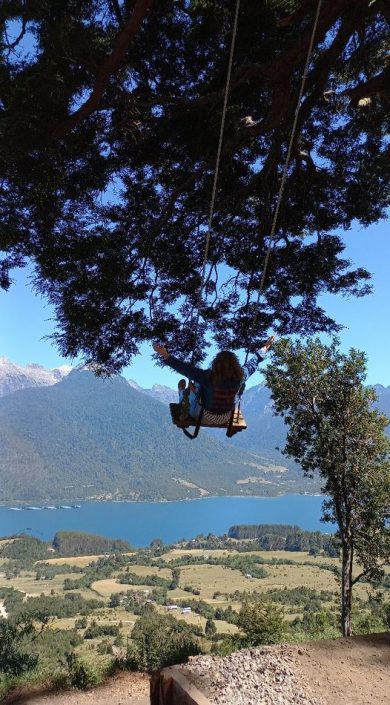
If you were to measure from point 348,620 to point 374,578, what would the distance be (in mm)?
980

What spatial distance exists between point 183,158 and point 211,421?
10.8ft

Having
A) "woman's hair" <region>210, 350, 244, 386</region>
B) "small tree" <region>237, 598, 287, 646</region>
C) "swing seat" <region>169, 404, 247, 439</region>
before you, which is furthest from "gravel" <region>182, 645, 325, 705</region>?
"small tree" <region>237, 598, 287, 646</region>

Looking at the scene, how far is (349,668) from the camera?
14.5 feet

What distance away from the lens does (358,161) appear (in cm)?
620

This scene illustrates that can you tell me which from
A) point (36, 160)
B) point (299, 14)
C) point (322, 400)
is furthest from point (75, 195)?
point (322, 400)

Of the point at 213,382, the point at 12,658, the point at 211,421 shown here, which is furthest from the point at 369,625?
the point at 213,382

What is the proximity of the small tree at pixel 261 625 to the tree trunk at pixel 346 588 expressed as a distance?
1.29m

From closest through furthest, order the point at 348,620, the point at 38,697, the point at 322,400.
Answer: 1. the point at 38,697
2. the point at 348,620
3. the point at 322,400

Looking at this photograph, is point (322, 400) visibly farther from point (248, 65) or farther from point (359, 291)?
point (248, 65)

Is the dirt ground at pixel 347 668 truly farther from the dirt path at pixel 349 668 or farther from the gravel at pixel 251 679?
the gravel at pixel 251 679

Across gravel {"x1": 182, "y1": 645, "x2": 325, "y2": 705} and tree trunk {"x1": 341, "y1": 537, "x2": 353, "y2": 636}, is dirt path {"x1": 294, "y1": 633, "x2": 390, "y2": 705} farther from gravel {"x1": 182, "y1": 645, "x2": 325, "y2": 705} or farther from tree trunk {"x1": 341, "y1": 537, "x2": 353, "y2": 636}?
A: tree trunk {"x1": 341, "y1": 537, "x2": 353, "y2": 636}

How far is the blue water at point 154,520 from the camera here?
468 ft

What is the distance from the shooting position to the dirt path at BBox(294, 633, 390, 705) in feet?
13.1

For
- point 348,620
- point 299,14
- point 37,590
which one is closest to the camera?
point 299,14
